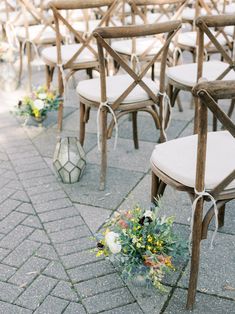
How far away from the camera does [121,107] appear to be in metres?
3.30

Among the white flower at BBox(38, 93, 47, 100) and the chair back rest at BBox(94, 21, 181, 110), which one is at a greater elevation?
the chair back rest at BBox(94, 21, 181, 110)

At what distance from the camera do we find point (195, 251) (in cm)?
215

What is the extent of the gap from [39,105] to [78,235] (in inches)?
70.6

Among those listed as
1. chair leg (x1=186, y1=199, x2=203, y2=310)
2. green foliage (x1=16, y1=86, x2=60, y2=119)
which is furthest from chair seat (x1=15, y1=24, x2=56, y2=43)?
chair leg (x1=186, y1=199, x2=203, y2=310)

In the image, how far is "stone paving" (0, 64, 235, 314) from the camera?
231 cm

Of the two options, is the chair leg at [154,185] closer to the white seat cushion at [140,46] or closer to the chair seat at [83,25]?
the white seat cushion at [140,46]

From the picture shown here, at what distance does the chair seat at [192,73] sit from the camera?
369 centimetres

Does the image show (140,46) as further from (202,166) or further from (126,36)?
(202,166)

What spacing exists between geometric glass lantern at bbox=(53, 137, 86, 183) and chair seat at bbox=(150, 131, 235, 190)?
3.64 ft

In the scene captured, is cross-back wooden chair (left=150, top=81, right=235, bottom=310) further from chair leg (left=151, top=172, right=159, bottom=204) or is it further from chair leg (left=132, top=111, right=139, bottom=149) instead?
chair leg (left=132, top=111, right=139, bottom=149)

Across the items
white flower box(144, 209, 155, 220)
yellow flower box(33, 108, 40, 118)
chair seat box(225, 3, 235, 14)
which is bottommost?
yellow flower box(33, 108, 40, 118)

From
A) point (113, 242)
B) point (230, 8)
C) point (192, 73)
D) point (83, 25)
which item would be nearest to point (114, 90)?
point (192, 73)

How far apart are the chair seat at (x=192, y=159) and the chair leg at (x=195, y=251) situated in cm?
13

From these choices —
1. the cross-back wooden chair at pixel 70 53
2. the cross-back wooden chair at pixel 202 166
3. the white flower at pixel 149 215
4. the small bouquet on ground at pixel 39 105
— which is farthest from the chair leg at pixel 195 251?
the small bouquet on ground at pixel 39 105
